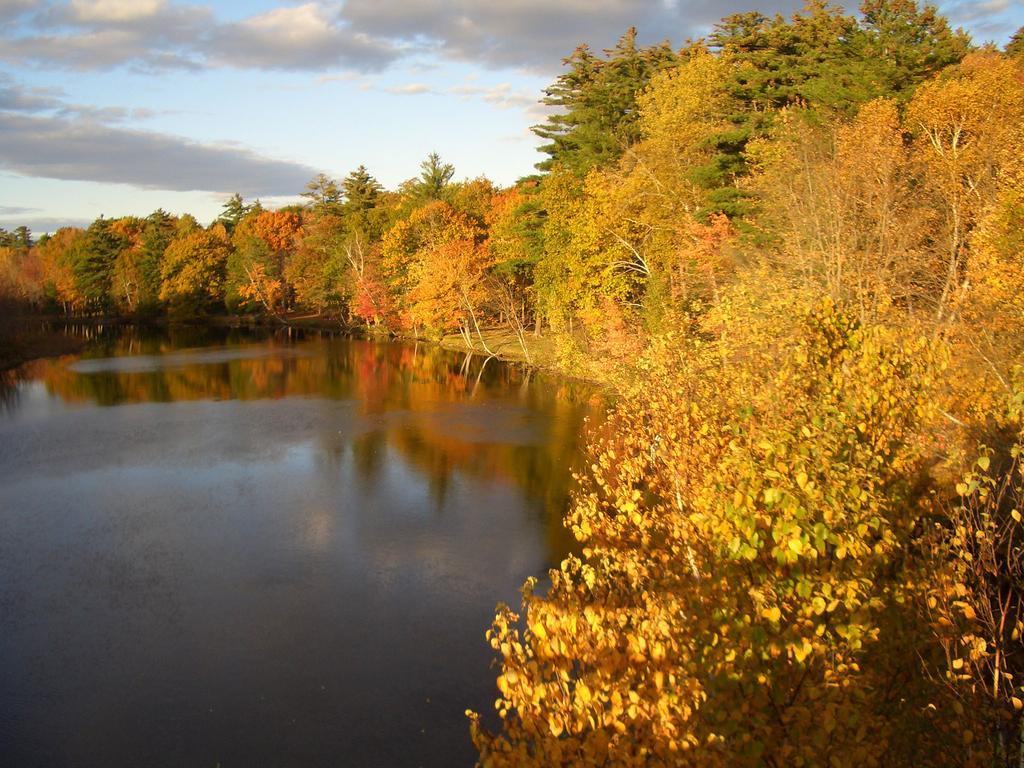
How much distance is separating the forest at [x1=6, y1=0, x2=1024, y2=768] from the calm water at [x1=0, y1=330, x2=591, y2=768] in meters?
2.22

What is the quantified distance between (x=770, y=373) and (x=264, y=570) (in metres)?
15.1

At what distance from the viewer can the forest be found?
6.83m

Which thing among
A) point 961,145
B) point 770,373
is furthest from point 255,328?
point 770,373

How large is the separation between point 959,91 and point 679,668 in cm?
2975

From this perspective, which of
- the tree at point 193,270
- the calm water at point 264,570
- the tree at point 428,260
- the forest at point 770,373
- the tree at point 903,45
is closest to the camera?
the forest at point 770,373

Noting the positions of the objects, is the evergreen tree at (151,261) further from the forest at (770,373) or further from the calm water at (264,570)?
the calm water at (264,570)

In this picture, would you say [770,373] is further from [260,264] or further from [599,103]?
[260,264]

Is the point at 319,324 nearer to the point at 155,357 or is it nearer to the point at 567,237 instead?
the point at 155,357

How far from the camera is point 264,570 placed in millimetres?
20422

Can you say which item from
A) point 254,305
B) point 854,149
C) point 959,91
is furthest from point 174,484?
point 254,305

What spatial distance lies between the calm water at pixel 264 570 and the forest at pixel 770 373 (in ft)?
7.28

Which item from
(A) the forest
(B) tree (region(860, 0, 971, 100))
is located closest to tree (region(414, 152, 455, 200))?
(A) the forest

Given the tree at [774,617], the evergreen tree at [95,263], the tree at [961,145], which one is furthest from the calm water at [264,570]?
the evergreen tree at [95,263]

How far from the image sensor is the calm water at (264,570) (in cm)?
1412
